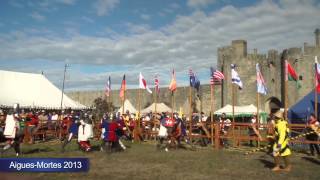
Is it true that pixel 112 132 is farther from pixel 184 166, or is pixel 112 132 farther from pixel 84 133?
pixel 184 166

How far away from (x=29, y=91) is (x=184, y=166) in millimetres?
19833

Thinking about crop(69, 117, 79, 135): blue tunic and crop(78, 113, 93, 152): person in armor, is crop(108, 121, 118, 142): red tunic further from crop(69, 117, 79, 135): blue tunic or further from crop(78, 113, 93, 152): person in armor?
crop(69, 117, 79, 135): blue tunic

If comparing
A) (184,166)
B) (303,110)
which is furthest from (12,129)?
(303,110)

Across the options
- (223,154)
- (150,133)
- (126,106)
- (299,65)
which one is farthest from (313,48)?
(223,154)

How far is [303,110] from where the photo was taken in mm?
21641

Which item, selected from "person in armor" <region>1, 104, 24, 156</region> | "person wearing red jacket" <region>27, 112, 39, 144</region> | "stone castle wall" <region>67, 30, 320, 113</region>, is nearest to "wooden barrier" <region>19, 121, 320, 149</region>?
"person wearing red jacket" <region>27, 112, 39, 144</region>

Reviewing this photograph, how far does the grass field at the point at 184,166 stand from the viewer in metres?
10.9

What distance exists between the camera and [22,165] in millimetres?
4773

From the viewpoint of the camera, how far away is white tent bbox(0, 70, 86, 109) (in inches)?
1111

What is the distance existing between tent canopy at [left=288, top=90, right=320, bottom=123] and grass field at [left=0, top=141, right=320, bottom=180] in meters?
5.58

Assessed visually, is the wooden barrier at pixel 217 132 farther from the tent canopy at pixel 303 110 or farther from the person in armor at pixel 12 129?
the person in armor at pixel 12 129

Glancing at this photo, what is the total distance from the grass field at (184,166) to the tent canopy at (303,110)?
5.58 metres

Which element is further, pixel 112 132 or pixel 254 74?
pixel 254 74

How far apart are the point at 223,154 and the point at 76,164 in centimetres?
1151
